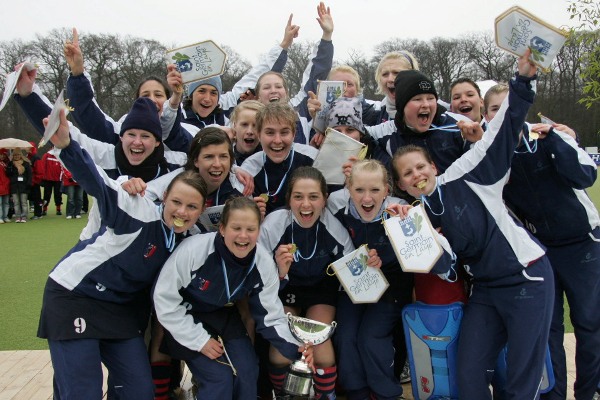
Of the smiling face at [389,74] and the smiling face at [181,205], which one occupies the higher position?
the smiling face at [389,74]

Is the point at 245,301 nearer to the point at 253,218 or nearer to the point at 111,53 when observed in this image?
the point at 253,218

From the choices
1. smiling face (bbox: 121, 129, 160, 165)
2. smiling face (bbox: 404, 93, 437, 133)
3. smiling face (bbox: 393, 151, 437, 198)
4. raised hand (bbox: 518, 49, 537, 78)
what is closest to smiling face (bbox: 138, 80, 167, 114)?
smiling face (bbox: 121, 129, 160, 165)

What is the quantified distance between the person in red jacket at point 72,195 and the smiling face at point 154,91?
1046 centimetres

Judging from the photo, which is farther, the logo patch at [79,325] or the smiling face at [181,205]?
the smiling face at [181,205]

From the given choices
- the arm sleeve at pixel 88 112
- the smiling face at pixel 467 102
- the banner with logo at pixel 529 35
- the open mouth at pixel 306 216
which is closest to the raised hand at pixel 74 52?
the arm sleeve at pixel 88 112

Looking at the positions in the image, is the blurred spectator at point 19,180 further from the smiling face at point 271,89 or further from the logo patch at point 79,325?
the logo patch at point 79,325

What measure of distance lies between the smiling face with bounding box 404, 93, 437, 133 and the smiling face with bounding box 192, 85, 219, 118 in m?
2.04

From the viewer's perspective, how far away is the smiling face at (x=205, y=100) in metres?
4.94

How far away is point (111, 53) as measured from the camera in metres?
40.0

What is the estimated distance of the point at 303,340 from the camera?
333 centimetres

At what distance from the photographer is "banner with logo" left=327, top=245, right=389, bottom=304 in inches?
138

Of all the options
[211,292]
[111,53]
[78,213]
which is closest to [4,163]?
[78,213]

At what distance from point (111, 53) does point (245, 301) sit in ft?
134

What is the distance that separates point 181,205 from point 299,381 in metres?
1.31
